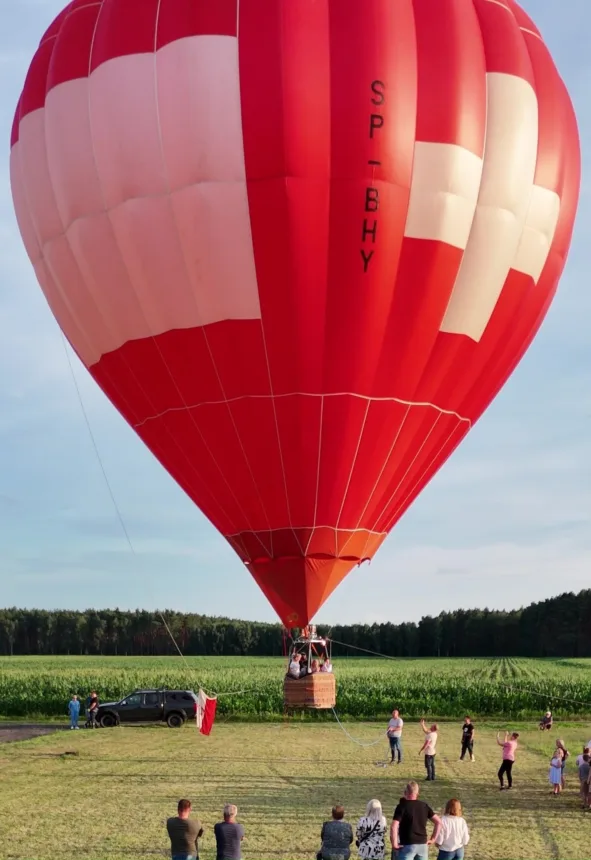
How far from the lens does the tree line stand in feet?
403

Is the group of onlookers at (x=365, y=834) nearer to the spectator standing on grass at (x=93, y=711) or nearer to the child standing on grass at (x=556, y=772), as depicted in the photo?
the child standing on grass at (x=556, y=772)

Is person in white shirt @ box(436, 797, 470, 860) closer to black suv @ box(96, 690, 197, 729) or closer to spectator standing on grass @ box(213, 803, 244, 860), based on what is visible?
spectator standing on grass @ box(213, 803, 244, 860)

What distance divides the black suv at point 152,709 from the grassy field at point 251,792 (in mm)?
2724

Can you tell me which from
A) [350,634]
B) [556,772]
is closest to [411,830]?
[556,772]

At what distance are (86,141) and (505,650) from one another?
11624cm

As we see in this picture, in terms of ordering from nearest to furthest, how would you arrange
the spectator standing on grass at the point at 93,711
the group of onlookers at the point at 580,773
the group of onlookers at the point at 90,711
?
the group of onlookers at the point at 580,773, the group of onlookers at the point at 90,711, the spectator standing on grass at the point at 93,711

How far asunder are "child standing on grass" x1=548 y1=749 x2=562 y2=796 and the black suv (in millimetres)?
15373

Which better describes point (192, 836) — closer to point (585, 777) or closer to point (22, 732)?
point (585, 777)

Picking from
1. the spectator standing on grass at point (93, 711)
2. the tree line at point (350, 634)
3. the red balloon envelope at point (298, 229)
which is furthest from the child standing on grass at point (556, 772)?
the tree line at point (350, 634)

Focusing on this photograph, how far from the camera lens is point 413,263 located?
15.4 meters

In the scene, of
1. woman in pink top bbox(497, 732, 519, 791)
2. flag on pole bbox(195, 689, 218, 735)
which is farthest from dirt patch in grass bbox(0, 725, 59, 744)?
woman in pink top bbox(497, 732, 519, 791)

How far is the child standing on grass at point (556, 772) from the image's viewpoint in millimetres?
17109

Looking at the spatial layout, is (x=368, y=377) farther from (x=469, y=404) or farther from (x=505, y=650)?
(x=505, y=650)

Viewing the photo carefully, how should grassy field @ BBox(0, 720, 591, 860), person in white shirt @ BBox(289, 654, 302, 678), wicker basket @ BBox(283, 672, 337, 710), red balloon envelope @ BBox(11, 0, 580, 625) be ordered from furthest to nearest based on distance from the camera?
person in white shirt @ BBox(289, 654, 302, 678), wicker basket @ BBox(283, 672, 337, 710), red balloon envelope @ BBox(11, 0, 580, 625), grassy field @ BBox(0, 720, 591, 860)
